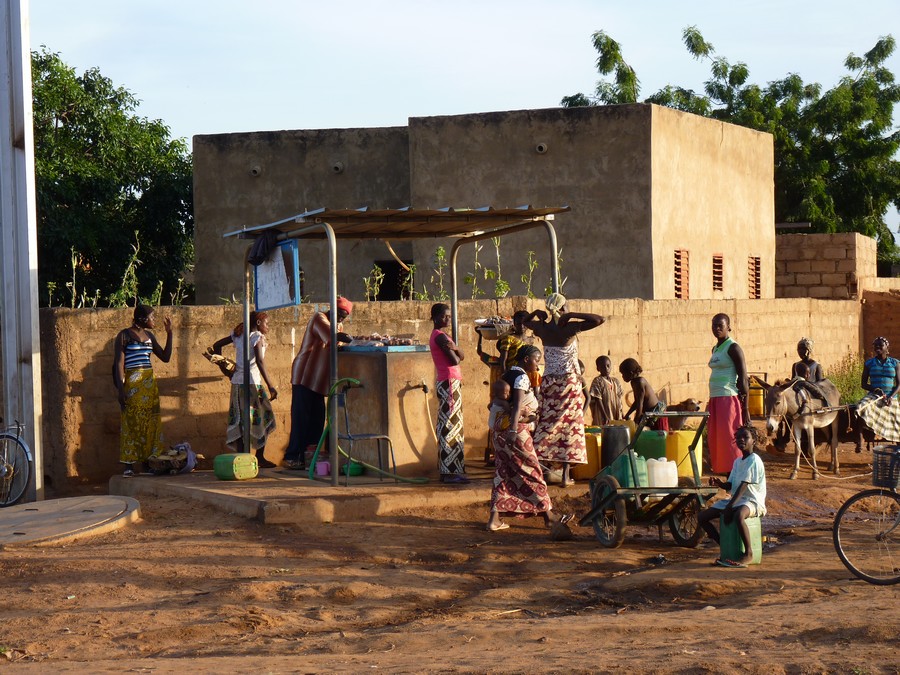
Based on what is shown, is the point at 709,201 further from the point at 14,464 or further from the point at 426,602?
the point at 426,602

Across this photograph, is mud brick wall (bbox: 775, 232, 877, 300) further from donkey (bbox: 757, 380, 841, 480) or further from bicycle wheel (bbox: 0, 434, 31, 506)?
bicycle wheel (bbox: 0, 434, 31, 506)

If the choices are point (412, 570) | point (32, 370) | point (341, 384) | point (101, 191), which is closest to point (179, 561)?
point (412, 570)

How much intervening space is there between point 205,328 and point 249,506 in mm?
2695

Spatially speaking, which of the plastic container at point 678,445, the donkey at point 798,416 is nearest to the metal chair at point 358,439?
the plastic container at point 678,445

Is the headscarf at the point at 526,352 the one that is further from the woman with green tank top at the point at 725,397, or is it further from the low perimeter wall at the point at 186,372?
the woman with green tank top at the point at 725,397

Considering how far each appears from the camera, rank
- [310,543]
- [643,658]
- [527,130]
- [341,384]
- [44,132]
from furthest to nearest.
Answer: [44,132] → [527,130] → [341,384] → [310,543] → [643,658]

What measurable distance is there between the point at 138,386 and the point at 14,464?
1191 mm

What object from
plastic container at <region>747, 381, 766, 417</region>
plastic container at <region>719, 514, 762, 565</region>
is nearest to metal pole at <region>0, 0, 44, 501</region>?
plastic container at <region>719, 514, 762, 565</region>

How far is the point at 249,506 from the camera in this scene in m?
8.81

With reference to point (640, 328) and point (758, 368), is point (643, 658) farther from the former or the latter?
point (758, 368)

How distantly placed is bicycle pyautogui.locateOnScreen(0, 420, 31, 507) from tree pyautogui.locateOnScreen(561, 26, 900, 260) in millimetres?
23370

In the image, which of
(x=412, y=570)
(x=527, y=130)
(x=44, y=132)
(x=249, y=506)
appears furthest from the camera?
(x=44, y=132)

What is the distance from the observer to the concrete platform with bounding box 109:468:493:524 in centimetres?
877

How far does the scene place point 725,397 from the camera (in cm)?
1040
